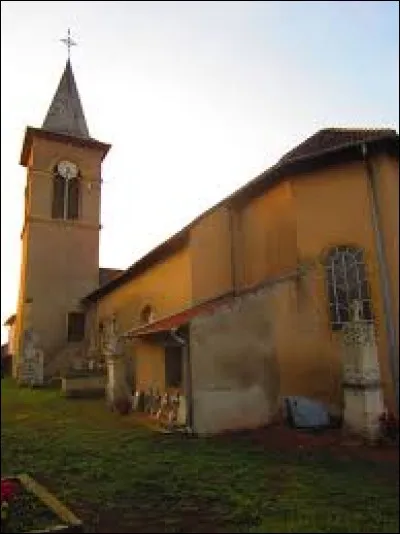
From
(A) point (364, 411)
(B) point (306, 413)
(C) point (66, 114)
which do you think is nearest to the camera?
(A) point (364, 411)

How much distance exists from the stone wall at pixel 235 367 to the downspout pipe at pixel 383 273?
267cm

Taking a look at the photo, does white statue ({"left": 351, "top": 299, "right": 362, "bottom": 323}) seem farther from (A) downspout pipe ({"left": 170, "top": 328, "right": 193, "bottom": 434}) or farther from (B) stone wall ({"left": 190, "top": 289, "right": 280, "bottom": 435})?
(A) downspout pipe ({"left": 170, "top": 328, "right": 193, "bottom": 434})

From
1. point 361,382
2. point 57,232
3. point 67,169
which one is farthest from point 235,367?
point 67,169

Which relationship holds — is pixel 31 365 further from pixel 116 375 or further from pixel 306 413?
pixel 306 413

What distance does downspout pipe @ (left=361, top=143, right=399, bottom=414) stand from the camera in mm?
11227

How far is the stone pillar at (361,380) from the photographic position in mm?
9914

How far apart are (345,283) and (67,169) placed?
2117cm

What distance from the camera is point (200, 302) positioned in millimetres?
14961

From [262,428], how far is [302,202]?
578 cm

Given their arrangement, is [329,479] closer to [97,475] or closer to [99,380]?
[97,475]

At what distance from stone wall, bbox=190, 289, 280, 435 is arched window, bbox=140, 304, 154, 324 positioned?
7.16 meters

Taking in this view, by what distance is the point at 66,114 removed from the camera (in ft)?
101

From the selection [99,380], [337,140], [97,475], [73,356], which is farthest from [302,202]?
[73,356]

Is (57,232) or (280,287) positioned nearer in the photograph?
(280,287)
